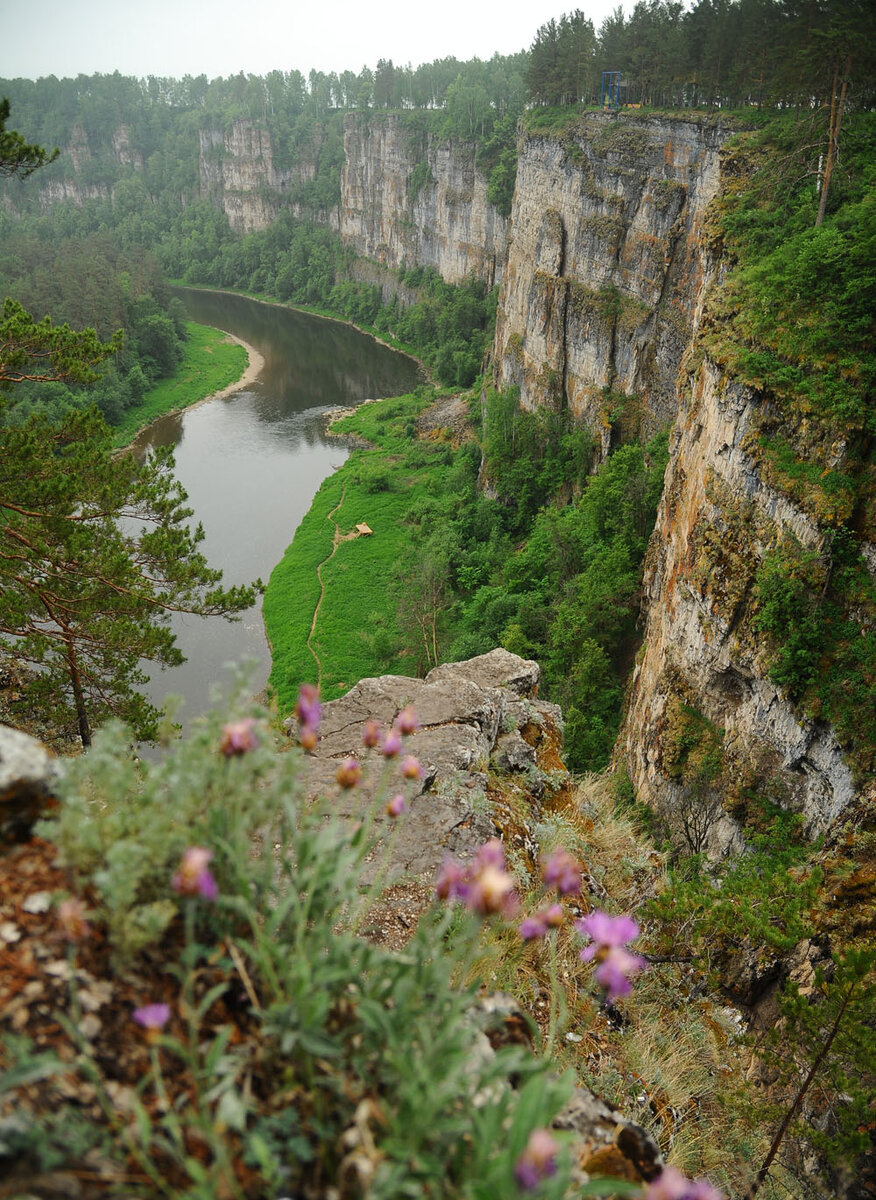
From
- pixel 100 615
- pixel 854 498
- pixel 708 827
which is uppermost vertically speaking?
pixel 854 498

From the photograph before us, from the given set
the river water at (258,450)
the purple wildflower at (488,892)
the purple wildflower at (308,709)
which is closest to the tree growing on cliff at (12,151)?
the purple wildflower at (308,709)

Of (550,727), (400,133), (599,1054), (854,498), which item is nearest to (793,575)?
(854,498)

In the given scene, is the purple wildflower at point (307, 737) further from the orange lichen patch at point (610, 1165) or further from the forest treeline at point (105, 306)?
the forest treeline at point (105, 306)

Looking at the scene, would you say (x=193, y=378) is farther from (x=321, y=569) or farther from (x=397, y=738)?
(x=397, y=738)

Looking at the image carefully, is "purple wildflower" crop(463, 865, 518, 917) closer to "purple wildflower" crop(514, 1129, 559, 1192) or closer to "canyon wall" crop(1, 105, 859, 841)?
"purple wildflower" crop(514, 1129, 559, 1192)

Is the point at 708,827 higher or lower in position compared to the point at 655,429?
lower

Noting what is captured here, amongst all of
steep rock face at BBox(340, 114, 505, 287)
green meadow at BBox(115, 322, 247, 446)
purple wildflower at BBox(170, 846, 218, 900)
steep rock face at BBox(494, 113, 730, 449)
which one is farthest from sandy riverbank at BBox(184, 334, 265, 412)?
purple wildflower at BBox(170, 846, 218, 900)

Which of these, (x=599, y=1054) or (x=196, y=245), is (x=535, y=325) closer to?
(x=599, y=1054)
